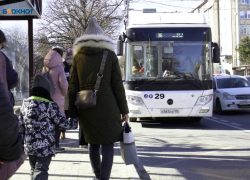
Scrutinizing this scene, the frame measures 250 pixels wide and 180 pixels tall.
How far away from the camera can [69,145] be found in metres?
8.51

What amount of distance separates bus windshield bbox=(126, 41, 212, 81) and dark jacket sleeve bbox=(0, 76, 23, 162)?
9.22 metres

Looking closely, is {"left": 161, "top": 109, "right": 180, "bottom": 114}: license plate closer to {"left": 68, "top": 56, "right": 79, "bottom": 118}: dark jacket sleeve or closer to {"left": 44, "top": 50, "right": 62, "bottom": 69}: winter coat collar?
{"left": 44, "top": 50, "right": 62, "bottom": 69}: winter coat collar

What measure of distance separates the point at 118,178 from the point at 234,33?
65112 millimetres

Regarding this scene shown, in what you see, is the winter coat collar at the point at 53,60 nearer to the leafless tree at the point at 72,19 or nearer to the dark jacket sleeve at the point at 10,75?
the dark jacket sleeve at the point at 10,75

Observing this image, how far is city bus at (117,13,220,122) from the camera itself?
11.3 m

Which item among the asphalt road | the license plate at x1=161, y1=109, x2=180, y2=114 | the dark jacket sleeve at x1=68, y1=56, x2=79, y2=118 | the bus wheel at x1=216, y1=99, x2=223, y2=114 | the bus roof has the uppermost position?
the bus roof

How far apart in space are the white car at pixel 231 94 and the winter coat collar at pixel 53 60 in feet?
34.0

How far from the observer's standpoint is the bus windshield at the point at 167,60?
37.8 ft

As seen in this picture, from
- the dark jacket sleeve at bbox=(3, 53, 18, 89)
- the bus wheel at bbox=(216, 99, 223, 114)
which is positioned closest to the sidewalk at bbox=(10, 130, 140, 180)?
the dark jacket sleeve at bbox=(3, 53, 18, 89)

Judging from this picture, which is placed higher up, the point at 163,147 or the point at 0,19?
the point at 0,19

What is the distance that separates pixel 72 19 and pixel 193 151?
1899 cm

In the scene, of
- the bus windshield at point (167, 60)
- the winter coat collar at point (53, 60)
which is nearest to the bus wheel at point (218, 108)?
the bus windshield at point (167, 60)

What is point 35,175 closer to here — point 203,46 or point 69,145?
point 69,145

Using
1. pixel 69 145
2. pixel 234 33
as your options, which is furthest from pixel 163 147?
pixel 234 33
